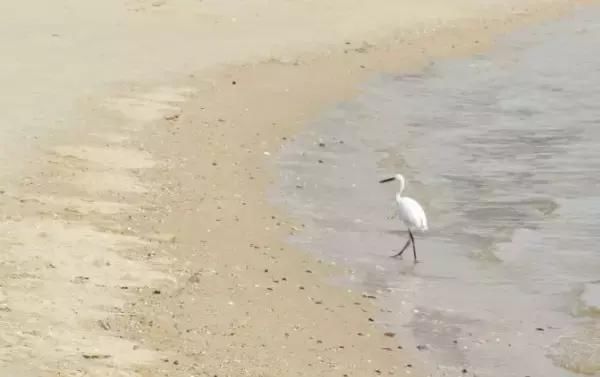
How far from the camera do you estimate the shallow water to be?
29.1 ft

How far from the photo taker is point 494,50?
912 inches

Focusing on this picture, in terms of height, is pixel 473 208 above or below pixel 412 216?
below

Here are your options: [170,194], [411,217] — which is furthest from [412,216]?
[170,194]

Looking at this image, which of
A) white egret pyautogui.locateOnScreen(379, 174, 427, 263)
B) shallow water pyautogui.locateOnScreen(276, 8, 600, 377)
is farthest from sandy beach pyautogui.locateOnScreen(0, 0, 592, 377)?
white egret pyautogui.locateOnScreen(379, 174, 427, 263)

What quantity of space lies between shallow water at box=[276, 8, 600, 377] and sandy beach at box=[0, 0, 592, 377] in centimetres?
39

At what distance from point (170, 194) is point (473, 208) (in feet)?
9.42

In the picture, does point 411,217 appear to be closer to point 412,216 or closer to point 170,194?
point 412,216

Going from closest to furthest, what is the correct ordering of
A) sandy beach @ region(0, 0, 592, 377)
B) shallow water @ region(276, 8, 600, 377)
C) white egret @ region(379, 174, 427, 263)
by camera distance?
sandy beach @ region(0, 0, 592, 377) → shallow water @ region(276, 8, 600, 377) → white egret @ region(379, 174, 427, 263)

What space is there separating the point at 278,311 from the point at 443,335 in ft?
3.62

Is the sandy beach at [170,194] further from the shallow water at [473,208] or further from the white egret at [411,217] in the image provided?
the white egret at [411,217]

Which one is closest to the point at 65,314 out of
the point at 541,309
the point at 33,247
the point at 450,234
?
the point at 33,247

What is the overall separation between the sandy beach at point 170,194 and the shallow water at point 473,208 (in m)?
0.39

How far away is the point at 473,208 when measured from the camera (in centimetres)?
1235

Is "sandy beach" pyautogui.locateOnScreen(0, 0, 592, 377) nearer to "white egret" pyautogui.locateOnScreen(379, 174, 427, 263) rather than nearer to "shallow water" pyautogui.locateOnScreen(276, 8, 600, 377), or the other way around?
"shallow water" pyautogui.locateOnScreen(276, 8, 600, 377)
